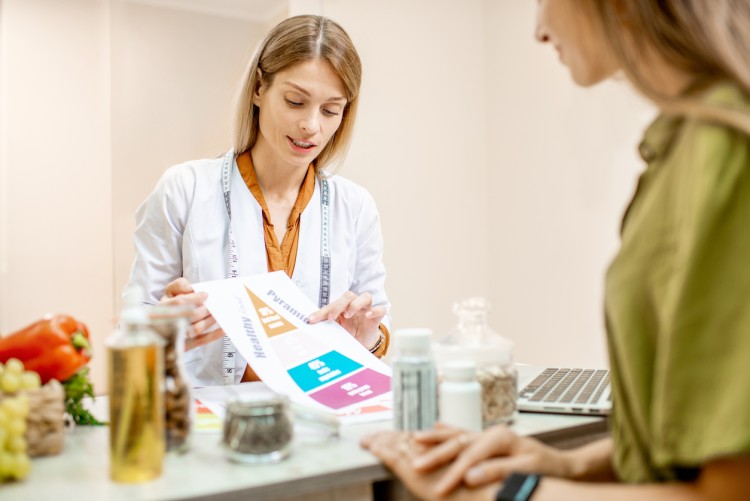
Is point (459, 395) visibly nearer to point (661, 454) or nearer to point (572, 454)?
point (572, 454)

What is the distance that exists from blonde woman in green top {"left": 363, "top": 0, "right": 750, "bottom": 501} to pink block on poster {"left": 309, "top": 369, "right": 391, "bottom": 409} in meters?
0.33

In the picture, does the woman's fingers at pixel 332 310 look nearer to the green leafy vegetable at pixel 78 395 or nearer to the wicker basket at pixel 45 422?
the green leafy vegetable at pixel 78 395

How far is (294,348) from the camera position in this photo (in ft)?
4.58

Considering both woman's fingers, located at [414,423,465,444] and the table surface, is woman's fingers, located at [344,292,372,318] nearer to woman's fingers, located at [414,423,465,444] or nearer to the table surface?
the table surface

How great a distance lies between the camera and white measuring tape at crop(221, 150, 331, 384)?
1852 millimetres

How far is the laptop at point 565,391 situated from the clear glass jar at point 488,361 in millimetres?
122

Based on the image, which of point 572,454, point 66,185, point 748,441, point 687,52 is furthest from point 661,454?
point 66,185

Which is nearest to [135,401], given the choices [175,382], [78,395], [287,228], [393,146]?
[175,382]

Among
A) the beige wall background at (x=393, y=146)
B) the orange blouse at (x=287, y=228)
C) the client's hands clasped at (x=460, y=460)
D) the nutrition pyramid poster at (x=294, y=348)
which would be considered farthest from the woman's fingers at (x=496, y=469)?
the beige wall background at (x=393, y=146)

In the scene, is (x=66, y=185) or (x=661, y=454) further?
(x=66, y=185)

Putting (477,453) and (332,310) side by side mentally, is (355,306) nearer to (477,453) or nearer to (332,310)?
(332,310)

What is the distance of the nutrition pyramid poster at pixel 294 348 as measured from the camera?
1282 millimetres

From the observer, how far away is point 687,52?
30.9 inches

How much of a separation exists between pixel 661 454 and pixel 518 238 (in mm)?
3090
